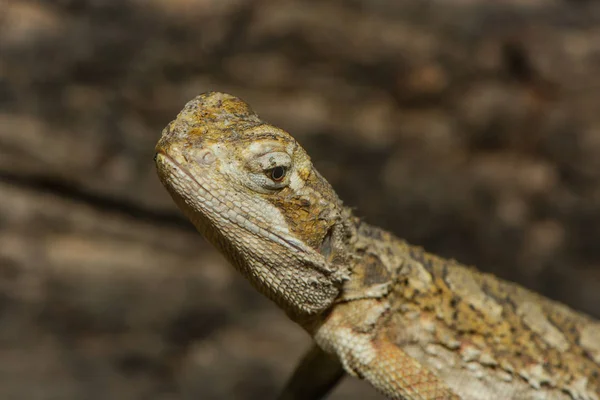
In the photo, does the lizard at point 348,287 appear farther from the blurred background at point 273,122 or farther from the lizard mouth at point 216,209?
the blurred background at point 273,122

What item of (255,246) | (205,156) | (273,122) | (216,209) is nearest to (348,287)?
(255,246)

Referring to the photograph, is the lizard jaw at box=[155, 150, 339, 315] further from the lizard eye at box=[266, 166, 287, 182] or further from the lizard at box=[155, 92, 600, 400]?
the lizard eye at box=[266, 166, 287, 182]

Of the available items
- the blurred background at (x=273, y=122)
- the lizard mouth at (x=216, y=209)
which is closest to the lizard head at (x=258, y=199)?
the lizard mouth at (x=216, y=209)

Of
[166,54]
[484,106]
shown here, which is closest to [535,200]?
[484,106]

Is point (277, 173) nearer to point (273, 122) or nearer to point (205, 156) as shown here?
point (205, 156)

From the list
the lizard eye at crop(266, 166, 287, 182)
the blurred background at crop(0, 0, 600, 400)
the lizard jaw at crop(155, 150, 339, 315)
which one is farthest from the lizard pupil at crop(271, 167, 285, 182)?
the blurred background at crop(0, 0, 600, 400)

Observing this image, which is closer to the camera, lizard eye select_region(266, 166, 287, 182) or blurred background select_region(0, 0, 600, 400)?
lizard eye select_region(266, 166, 287, 182)

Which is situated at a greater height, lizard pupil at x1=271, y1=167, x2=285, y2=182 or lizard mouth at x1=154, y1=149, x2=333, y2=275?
lizard pupil at x1=271, y1=167, x2=285, y2=182

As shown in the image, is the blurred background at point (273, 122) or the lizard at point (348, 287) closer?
the lizard at point (348, 287)

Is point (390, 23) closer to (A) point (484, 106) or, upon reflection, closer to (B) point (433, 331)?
(A) point (484, 106)
